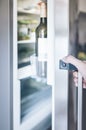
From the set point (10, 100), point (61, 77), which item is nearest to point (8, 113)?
point (10, 100)

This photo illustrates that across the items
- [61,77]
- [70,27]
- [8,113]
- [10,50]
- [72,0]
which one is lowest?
[8,113]

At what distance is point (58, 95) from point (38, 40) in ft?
1.14

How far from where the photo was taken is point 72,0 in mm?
1156

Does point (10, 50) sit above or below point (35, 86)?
above

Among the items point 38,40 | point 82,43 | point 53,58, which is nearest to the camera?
point 82,43

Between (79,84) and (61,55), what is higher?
(61,55)

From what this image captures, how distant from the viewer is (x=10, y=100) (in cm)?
150

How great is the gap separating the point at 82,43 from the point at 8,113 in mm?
611

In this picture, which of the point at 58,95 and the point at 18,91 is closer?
the point at 58,95

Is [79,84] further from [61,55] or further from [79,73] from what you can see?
[61,55]

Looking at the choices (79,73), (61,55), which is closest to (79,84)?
(79,73)

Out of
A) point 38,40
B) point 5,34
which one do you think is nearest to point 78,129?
point 38,40

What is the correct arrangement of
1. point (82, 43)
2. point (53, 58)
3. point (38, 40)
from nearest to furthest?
1. point (82, 43)
2. point (53, 58)
3. point (38, 40)

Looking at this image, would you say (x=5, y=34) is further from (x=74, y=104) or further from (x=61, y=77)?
(x=74, y=104)
